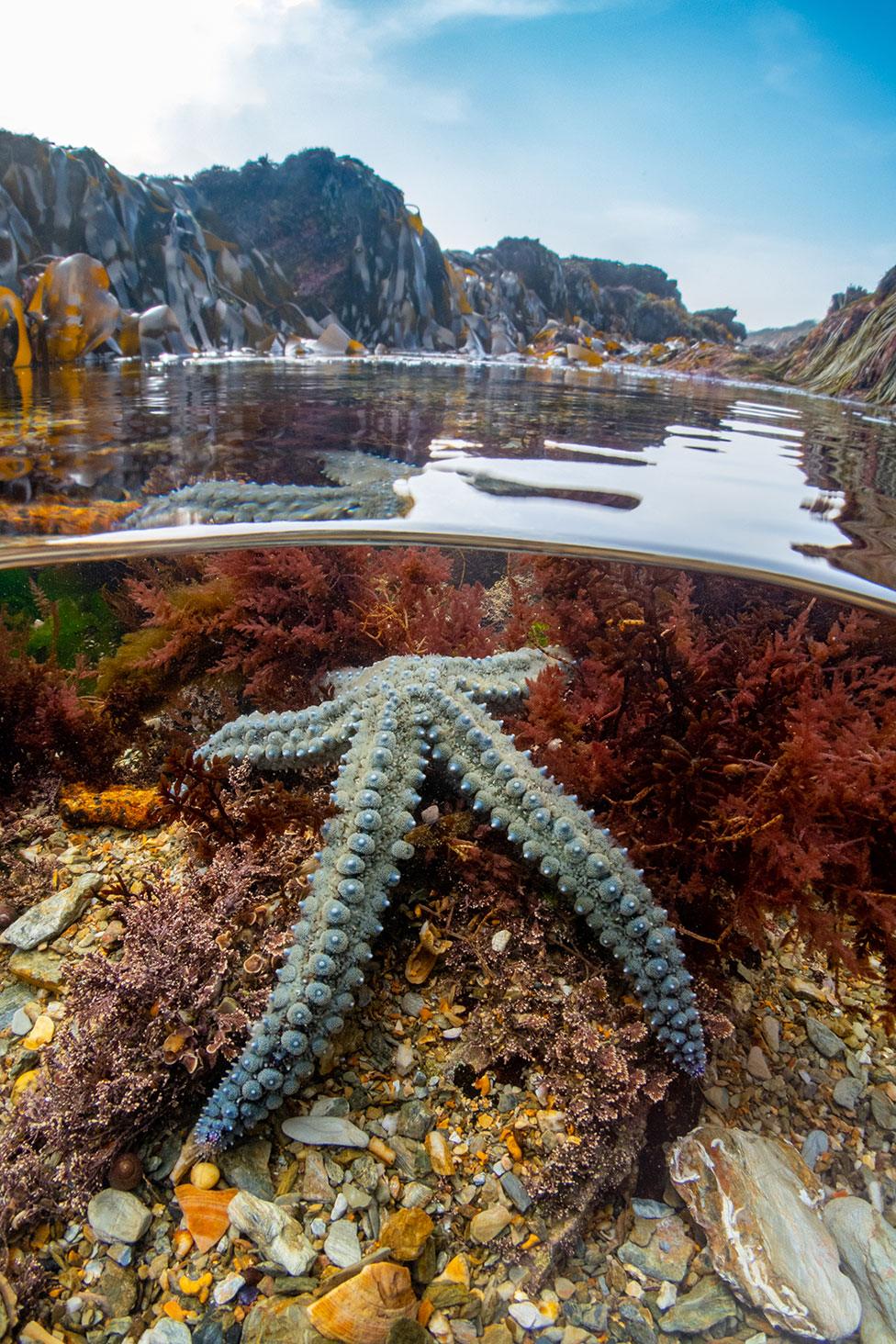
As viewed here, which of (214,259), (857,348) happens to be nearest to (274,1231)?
(214,259)

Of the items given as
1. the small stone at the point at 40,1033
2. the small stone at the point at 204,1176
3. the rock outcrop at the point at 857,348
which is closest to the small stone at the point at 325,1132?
the small stone at the point at 204,1176

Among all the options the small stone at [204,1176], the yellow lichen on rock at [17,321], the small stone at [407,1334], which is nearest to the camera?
the small stone at [407,1334]

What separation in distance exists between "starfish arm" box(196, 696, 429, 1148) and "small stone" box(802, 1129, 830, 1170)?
1736 mm

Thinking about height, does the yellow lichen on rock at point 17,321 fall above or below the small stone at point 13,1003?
above

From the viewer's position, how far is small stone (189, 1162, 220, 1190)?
A: 2.17 metres

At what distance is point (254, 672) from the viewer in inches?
191

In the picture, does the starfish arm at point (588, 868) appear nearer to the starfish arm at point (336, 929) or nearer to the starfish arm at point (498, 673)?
the starfish arm at point (336, 929)

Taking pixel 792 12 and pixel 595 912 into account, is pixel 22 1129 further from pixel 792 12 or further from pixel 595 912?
pixel 792 12

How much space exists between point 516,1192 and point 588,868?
107cm

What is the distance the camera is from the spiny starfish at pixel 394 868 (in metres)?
2.21

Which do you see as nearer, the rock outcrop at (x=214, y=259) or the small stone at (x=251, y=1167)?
the small stone at (x=251, y=1167)

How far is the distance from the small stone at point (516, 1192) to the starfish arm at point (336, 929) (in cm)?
75

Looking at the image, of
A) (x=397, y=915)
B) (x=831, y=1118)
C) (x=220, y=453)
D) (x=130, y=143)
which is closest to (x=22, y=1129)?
(x=397, y=915)

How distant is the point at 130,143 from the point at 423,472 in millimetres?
2326
